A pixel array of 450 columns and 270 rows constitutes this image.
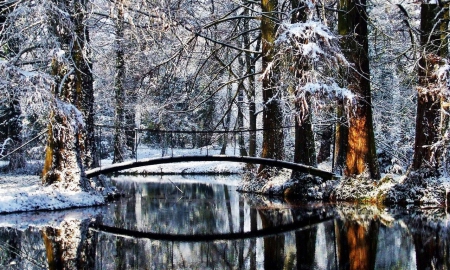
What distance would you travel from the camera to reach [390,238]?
26.7ft

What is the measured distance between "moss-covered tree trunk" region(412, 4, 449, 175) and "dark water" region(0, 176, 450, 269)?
140 centimetres

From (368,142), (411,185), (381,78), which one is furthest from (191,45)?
(381,78)

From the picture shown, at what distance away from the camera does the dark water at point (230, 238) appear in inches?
262

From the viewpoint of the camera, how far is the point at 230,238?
8945 mm

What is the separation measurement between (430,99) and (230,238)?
6.36m

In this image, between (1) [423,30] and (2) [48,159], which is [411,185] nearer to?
(1) [423,30]

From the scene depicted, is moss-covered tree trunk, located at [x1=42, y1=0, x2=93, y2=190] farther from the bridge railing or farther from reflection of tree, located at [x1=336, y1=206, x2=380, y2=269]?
the bridge railing

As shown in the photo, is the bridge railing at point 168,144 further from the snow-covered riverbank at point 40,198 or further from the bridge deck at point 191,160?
the snow-covered riverbank at point 40,198

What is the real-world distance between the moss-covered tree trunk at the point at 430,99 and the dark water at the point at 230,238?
55.0 inches

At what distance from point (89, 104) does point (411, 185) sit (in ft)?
28.2

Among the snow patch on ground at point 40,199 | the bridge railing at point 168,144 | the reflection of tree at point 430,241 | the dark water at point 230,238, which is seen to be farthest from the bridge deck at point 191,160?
the bridge railing at point 168,144

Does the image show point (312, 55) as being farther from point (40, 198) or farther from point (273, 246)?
point (40, 198)

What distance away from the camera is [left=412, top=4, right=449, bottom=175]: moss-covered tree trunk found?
472 inches

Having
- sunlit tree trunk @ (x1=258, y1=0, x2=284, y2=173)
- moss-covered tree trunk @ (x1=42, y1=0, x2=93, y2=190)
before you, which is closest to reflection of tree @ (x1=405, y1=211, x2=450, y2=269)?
sunlit tree trunk @ (x1=258, y1=0, x2=284, y2=173)
